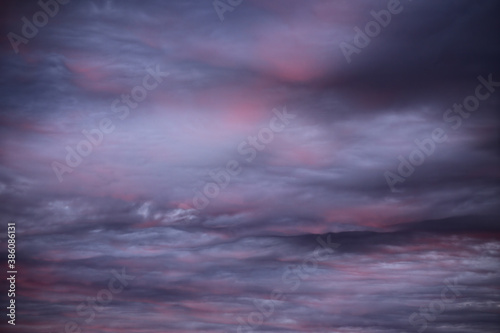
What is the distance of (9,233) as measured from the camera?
25.3m

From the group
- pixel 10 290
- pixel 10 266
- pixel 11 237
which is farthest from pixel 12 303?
pixel 11 237

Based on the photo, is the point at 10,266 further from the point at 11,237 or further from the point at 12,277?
the point at 11,237

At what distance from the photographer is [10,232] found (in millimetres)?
25328

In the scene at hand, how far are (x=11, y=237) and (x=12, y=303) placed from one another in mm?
5457

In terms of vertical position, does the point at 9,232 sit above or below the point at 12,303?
above

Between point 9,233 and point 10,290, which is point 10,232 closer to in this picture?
point 9,233

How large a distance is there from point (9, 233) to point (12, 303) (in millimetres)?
5787

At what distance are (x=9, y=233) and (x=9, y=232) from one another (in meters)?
0.10

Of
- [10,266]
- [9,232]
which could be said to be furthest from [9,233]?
[10,266]

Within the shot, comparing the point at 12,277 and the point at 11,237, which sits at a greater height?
the point at 11,237

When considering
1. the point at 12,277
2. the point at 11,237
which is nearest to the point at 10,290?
the point at 12,277

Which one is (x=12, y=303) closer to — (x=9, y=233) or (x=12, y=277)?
(x=12, y=277)

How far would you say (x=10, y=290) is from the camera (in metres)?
24.3

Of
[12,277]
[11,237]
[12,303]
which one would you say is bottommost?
[12,303]
